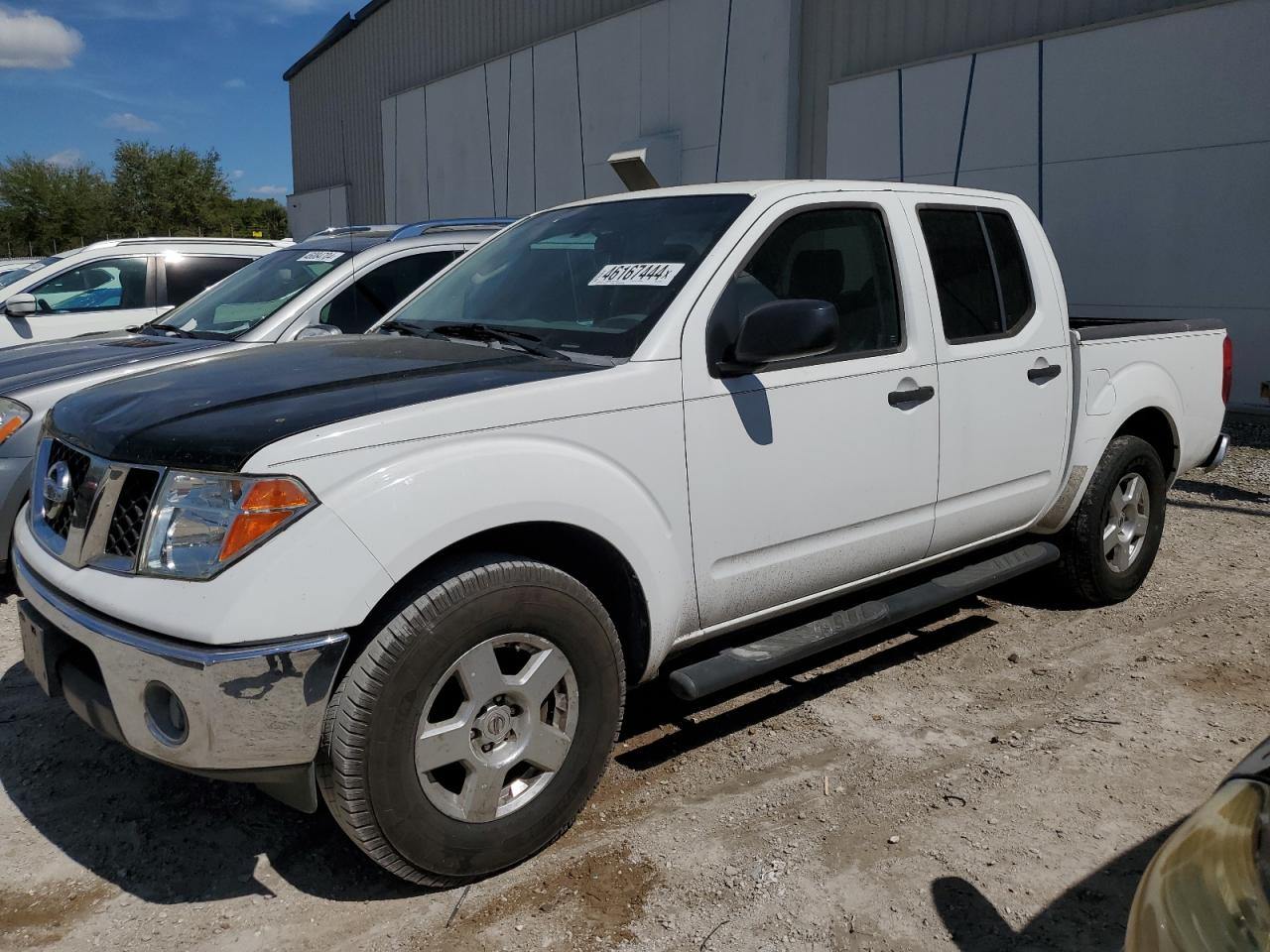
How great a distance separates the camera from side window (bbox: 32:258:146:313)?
8.08 meters

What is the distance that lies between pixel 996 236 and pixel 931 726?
210cm

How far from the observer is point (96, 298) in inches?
322

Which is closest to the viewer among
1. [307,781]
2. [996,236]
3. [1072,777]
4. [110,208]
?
[307,781]

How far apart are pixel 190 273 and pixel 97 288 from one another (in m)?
0.71

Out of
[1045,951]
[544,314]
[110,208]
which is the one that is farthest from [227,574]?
[110,208]

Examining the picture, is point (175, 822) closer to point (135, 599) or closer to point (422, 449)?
point (135, 599)

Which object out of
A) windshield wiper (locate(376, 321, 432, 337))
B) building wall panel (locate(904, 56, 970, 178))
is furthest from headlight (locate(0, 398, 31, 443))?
building wall panel (locate(904, 56, 970, 178))

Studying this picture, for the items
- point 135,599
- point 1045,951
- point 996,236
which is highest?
point 996,236

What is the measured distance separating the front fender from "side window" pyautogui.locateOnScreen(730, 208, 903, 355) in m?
0.81

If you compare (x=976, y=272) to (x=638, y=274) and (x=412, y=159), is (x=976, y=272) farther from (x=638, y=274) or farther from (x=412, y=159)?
(x=412, y=159)

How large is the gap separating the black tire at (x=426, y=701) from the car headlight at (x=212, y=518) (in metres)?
0.37

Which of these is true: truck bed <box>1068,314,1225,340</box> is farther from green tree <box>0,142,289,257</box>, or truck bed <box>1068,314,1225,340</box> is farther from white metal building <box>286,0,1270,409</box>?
green tree <box>0,142,289,257</box>

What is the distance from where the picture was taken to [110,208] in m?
46.3

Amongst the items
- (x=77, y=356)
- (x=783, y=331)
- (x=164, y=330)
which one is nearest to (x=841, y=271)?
(x=783, y=331)
